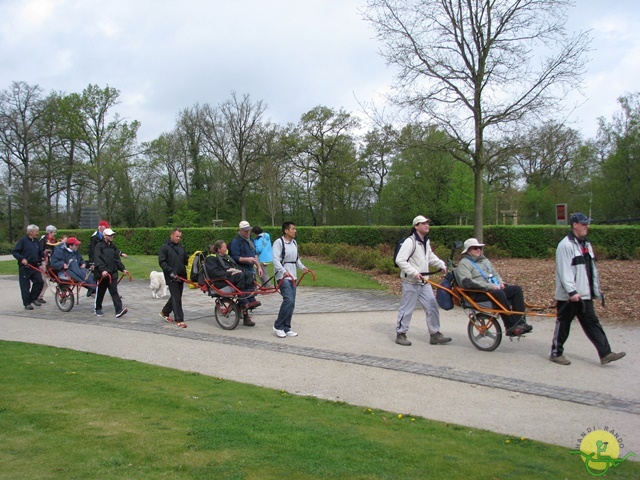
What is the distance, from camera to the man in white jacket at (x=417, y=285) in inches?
336

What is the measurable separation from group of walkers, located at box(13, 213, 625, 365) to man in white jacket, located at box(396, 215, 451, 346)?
0.02 m

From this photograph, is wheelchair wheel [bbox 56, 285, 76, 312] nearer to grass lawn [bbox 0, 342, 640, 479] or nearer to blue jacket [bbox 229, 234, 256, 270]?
blue jacket [bbox 229, 234, 256, 270]

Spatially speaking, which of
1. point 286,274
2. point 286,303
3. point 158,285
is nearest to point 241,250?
point 286,274

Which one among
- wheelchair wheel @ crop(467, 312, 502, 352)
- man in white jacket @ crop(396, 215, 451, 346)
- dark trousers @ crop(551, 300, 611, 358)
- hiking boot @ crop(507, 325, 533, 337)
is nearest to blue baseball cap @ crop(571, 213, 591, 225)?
dark trousers @ crop(551, 300, 611, 358)

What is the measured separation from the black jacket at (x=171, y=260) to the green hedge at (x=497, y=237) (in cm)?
1170

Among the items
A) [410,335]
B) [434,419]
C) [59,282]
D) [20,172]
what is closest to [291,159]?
[20,172]

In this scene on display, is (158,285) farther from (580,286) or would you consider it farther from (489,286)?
(580,286)

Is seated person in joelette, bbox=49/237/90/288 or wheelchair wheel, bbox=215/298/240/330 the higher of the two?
seated person in joelette, bbox=49/237/90/288

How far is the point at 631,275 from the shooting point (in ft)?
44.9

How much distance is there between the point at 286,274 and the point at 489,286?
10.6 ft

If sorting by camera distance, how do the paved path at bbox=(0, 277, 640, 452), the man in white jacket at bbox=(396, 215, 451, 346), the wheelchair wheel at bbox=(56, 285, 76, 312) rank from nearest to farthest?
the paved path at bbox=(0, 277, 640, 452), the man in white jacket at bbox=(396, 215, 451, 346), the wheelchair wheel at bbox=(56, 285, 76, 312)

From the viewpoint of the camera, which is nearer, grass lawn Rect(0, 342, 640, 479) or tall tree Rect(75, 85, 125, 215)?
grass lawn Rect(0, 342, 640, 479)

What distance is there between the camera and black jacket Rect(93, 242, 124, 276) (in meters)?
11.4

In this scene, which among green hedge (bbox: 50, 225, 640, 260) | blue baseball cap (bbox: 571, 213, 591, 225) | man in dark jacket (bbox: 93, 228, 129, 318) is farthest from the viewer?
green hedge (bbox: 50, 225, 640, 260)
